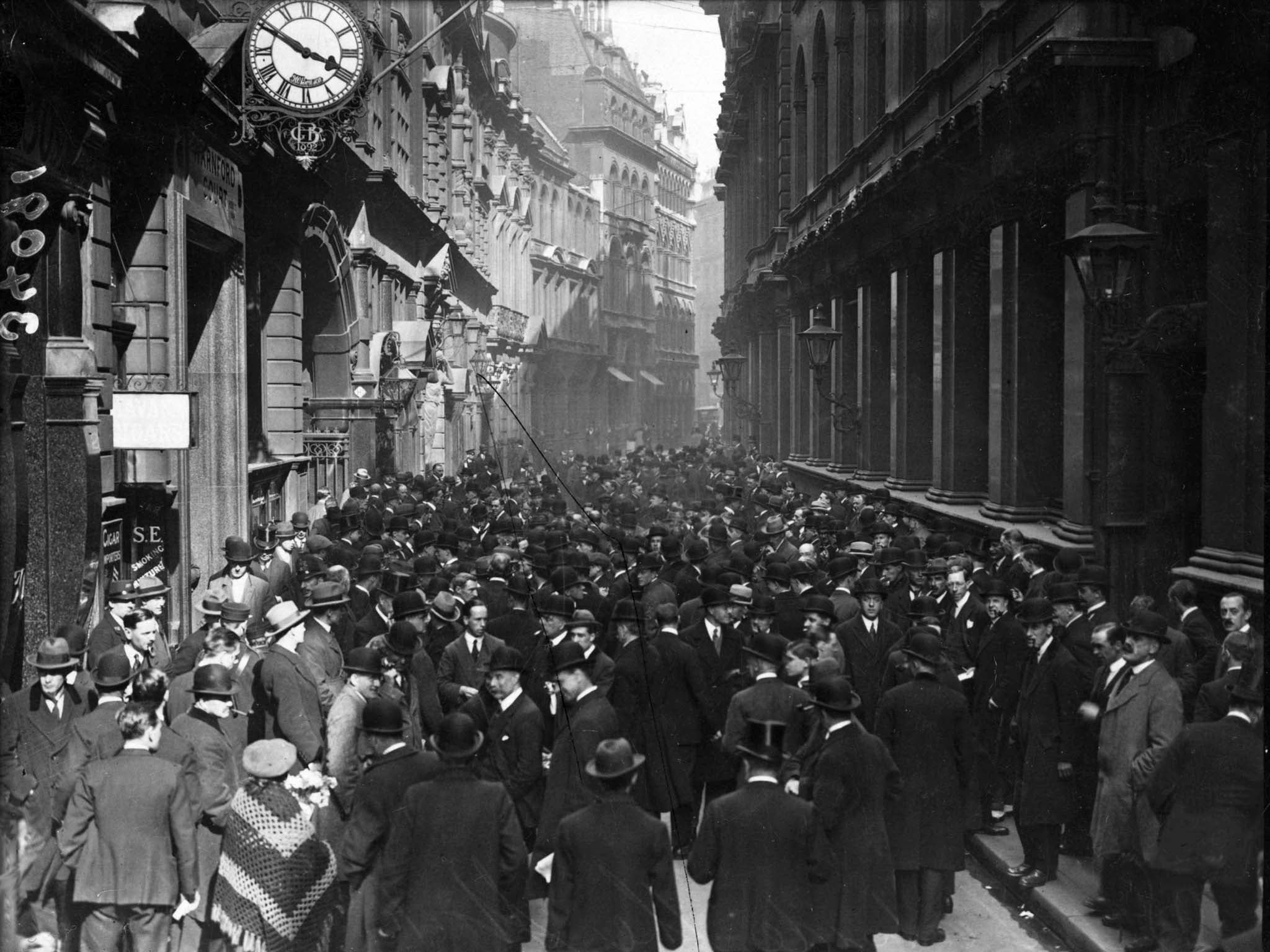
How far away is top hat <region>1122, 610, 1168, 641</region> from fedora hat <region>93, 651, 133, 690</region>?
18.7 feet

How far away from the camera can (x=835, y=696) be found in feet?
23.5

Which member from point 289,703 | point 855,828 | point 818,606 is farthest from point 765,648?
point 289,703

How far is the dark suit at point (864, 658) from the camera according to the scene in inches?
390

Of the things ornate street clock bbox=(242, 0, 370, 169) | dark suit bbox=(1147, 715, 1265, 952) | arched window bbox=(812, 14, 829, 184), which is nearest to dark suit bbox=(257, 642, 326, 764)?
dark suit bbox=(1147, 715, 1265, 952)

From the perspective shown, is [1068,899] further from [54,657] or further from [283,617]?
[54,657]

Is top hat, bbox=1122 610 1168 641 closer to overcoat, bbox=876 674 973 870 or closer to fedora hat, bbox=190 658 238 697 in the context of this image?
overcoat, bbox=876 674 973 870

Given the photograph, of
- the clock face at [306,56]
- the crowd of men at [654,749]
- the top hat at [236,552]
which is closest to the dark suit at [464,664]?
the crowd of men at [654,749]

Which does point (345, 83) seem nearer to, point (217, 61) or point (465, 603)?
point (217, 61)

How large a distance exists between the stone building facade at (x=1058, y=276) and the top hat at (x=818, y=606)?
3.22 m

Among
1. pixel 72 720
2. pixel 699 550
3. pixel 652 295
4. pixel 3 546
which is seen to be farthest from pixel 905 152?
pixel 652 295

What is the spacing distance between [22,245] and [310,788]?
4.96m

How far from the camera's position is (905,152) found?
19953 mm

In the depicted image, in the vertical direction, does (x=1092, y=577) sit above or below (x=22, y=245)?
below

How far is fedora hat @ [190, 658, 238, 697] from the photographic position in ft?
23.8
